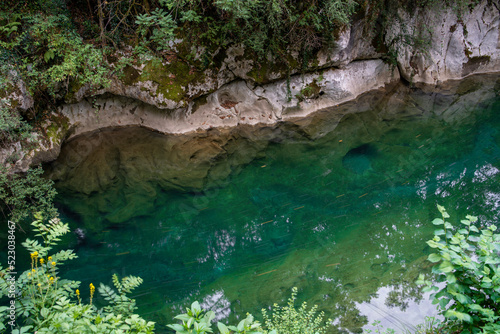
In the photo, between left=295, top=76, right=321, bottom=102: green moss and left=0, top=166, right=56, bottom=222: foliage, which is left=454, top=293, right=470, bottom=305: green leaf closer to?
left=0, top=166, right=56, bottom=222: foliage

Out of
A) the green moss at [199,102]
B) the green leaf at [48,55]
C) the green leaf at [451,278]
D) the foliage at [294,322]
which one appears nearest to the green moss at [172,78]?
the green moss at [199,102]

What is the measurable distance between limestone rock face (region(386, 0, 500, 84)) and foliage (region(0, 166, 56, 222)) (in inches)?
315

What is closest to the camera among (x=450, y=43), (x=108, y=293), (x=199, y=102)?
(x=108, y=293)

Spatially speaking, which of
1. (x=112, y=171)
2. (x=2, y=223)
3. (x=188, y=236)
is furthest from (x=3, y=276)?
(x=112, y=171)

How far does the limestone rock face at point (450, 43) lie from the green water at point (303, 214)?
4.91ft

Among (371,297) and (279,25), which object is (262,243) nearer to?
(371,297)

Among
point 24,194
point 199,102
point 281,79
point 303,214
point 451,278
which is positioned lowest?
point 451,278

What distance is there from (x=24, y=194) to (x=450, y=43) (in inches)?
376

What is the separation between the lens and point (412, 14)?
819 cm

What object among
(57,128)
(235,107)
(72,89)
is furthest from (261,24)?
(57,128)

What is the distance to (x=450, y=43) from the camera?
8.52 m

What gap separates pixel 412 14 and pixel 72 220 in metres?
8.42

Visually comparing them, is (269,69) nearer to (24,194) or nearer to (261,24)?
(261,24)

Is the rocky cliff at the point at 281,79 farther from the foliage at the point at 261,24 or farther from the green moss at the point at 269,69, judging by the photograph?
the foliage at the point at 261,24
